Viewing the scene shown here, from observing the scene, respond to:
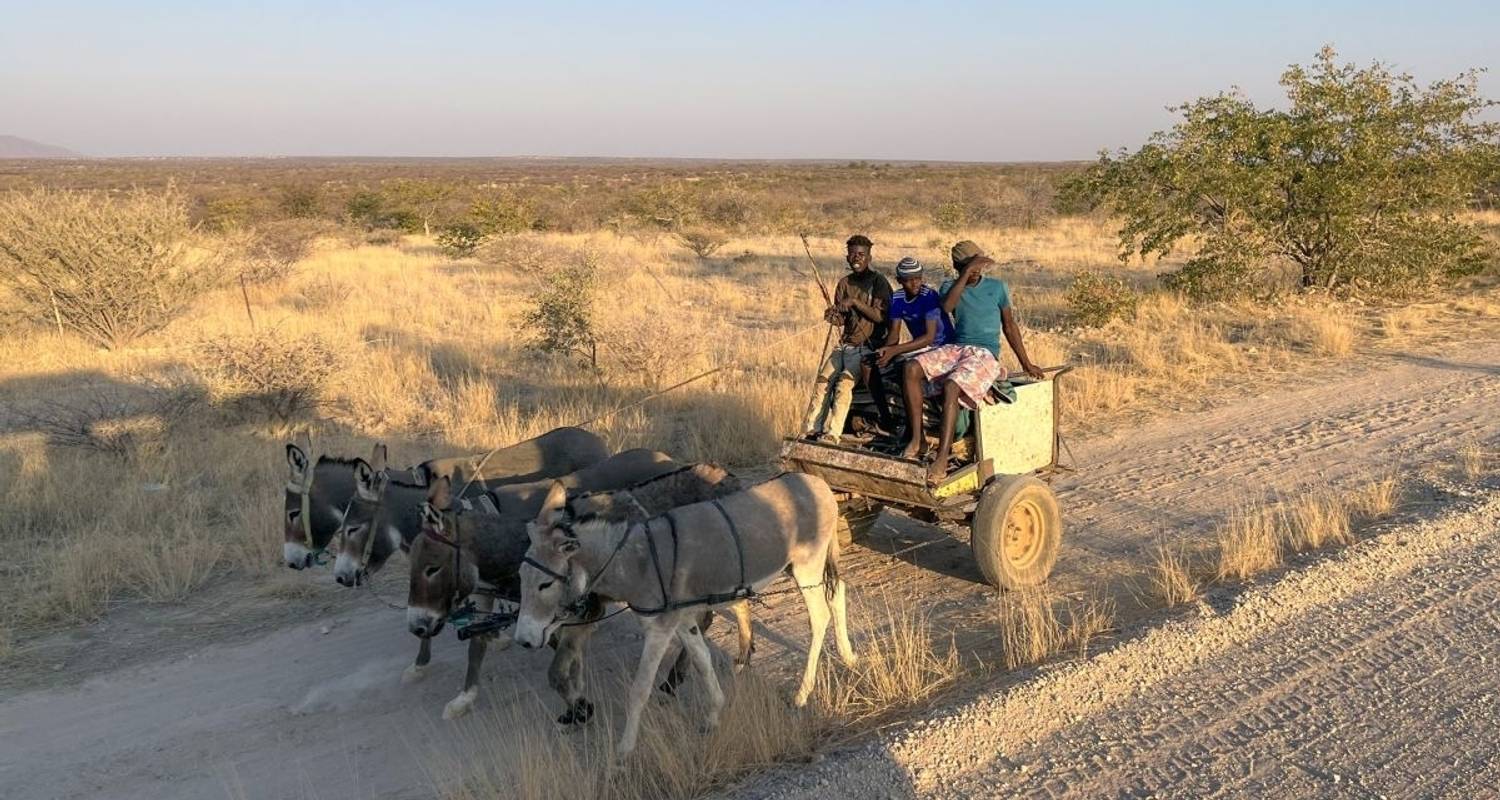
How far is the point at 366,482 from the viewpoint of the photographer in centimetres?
557

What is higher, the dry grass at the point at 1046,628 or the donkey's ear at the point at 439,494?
the donkey's ear at the point at 439,494

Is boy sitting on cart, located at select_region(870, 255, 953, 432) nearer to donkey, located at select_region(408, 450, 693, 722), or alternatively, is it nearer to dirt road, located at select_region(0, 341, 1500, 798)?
dirt road, located at select_region(0, 341, 1500, 798)

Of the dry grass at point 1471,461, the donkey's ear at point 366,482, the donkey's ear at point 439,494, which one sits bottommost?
the dry grass at point 1471,461

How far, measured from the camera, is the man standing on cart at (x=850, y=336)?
6977 mm

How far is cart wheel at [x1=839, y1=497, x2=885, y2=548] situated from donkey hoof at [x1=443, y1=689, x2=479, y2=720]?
2668mm

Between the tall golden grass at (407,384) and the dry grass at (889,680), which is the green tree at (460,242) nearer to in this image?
the tall golden grass at (407,384)

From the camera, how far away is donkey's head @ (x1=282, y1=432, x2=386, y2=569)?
233 inches

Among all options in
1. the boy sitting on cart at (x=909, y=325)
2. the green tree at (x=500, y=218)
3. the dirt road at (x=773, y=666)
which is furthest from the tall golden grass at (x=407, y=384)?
the green tree at (x=500, y=218)

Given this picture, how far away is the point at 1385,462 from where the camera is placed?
29.2 ft

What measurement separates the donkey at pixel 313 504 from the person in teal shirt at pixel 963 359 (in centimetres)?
311

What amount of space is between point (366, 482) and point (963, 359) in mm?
3637

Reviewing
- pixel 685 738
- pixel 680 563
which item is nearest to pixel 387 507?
pixel 680 563

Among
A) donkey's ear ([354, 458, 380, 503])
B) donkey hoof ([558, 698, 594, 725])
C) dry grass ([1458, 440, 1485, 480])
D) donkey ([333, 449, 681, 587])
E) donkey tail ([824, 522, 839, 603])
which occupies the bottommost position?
donkey hoof ([558, 698, 594, 725])

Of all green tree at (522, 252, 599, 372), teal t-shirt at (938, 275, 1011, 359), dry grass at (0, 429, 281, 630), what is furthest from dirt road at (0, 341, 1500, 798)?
green tree at (522, 252, 599, 372)
